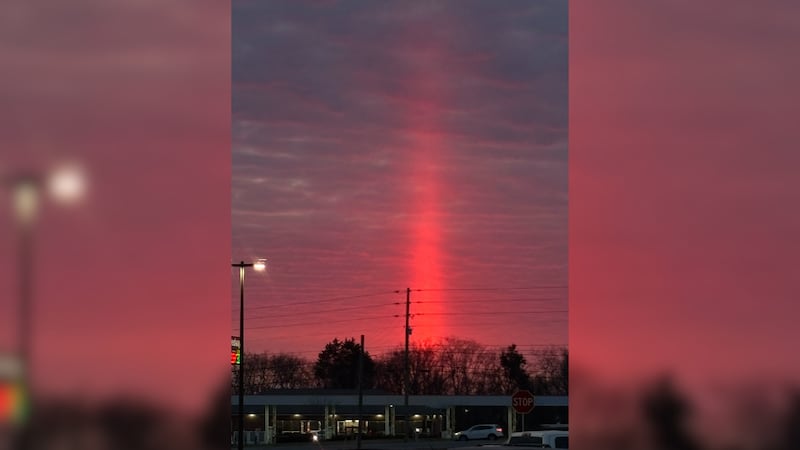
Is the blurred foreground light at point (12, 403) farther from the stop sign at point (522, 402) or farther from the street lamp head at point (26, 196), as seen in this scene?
the stop sign at point (522, 402)


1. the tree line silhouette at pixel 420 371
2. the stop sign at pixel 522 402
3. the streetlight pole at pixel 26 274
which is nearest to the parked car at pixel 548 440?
the stop sign at pixel 522 402

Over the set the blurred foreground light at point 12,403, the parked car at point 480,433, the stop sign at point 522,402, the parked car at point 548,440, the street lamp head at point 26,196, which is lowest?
the parked car at point 480,433

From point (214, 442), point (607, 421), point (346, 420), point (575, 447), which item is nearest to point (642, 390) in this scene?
point (607, 421)

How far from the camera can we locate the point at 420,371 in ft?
519

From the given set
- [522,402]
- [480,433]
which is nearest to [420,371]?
[480,433]

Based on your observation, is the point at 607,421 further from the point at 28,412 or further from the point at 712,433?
the point at 28,412

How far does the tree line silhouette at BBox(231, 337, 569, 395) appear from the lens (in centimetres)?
14862

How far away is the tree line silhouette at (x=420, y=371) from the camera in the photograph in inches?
5851

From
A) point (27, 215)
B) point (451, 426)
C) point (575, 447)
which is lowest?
point (451, 426)

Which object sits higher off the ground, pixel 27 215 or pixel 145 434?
pixel 27 215

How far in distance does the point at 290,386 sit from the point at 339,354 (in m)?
7.96

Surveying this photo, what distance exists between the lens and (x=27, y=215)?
6574 mm

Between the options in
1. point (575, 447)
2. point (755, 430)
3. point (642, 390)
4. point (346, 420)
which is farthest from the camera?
point (346, 420)

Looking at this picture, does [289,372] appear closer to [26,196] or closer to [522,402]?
[522,402]
